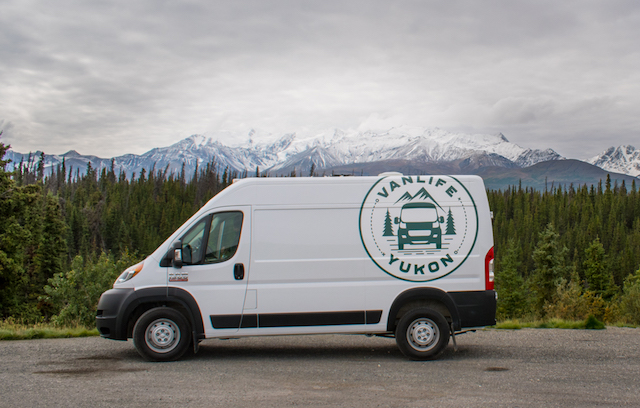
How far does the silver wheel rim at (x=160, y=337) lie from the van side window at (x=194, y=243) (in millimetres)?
1026

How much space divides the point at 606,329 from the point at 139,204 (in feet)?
455

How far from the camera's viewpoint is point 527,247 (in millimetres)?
122062

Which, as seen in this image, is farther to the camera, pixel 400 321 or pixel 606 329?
pixel 606 329

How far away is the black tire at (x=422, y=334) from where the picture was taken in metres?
8.48

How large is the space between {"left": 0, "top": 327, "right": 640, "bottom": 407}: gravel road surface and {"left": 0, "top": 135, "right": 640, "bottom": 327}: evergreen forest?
3700mm

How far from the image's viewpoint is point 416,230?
8.62 meters

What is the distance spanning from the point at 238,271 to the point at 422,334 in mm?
3093

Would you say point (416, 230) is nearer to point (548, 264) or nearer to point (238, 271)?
point (238, 271)

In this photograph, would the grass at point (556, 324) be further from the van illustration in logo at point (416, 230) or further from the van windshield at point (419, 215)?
the van windshield at point (419, 215)

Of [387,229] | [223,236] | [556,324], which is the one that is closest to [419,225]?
[387,229]

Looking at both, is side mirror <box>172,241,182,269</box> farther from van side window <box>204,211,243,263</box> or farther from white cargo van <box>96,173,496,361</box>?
van side window <box>204,211,243,263</box>

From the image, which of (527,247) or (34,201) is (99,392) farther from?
(527,247)

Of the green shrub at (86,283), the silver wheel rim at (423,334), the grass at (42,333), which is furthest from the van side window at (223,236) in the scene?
the green shrub at (86,283)

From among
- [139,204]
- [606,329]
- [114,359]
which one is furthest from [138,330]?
[139,204]
